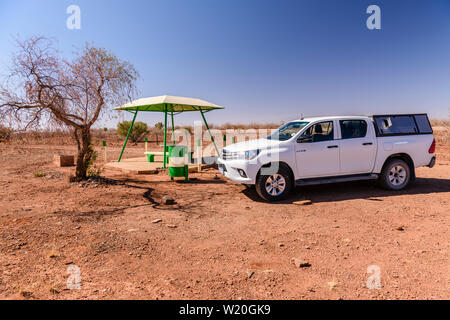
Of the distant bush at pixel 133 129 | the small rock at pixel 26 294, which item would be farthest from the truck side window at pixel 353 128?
the distant bush at pixel 133 129

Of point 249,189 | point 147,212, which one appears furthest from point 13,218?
point 249,189

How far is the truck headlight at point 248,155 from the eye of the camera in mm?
6305

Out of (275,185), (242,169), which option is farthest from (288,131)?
(242,169)

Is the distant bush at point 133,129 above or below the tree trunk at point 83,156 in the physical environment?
above

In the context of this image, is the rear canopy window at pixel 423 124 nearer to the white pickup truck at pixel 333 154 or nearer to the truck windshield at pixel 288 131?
the white pickup truck at pixel 333 154

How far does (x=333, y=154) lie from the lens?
661cm

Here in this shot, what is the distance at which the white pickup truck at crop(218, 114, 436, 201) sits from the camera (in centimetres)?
631

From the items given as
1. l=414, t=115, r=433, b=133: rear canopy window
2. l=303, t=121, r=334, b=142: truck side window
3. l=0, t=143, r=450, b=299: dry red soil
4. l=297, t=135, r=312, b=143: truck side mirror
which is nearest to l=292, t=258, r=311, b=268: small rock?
l=0, t=143, r=450, b=299: dry red soil

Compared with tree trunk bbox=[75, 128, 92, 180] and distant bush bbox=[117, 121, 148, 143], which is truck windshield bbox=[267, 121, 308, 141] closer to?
tree trunk bbox=[75, 128, 92, 180]

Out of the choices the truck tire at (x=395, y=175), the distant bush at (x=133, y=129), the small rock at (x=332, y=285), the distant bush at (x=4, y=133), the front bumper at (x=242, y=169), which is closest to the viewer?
the small rock at (x=332, y=285)

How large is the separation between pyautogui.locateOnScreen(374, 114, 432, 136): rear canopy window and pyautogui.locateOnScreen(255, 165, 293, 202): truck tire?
2.94 m

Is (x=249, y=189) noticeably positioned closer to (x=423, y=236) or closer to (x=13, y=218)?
(x=423, y=236)

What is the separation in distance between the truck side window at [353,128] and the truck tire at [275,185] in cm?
192

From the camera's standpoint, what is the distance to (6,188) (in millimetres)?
7523
